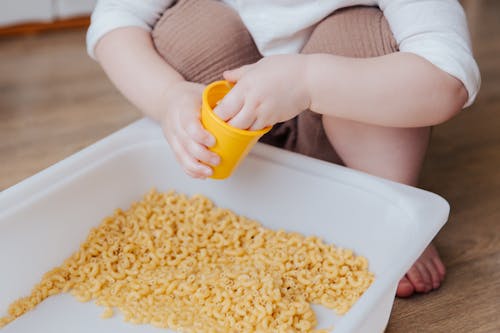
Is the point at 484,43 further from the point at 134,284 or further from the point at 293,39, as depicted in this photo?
the point at 134,284

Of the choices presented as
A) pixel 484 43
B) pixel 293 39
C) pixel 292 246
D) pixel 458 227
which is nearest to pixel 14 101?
pixel 293 39

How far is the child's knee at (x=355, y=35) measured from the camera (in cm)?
87

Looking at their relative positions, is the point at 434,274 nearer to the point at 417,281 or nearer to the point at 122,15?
the point at 417,281

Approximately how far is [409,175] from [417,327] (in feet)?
0.64

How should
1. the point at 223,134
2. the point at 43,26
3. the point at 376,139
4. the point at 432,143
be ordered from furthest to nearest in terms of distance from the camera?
the point at 43,26
the point at 432,143
the point at 376,139
the point at 223,134

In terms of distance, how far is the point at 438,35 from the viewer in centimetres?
80

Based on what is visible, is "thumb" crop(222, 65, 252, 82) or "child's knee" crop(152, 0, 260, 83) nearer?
"thumb" crop(222, 65, 252, 82)

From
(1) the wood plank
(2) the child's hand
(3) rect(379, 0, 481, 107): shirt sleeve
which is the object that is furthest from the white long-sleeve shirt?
(1) the wood plank

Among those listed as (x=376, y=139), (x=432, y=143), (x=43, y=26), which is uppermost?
(x=376, y=139)

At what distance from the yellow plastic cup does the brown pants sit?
0.64 ft

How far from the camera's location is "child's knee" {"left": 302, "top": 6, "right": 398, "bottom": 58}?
2.84ft

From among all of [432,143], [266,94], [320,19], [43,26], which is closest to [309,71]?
[266,94]

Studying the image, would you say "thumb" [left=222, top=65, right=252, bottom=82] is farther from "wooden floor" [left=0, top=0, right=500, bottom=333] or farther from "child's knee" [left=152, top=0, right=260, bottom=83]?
"wooden floor" [left=0, top=0, right=500, bottom=333]

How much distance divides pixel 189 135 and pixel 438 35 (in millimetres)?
318
